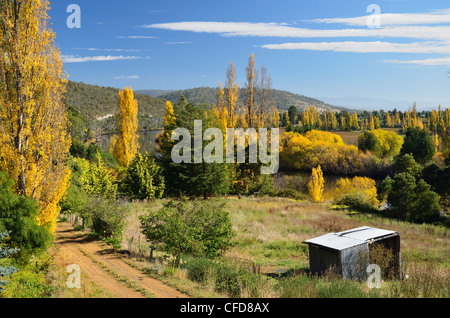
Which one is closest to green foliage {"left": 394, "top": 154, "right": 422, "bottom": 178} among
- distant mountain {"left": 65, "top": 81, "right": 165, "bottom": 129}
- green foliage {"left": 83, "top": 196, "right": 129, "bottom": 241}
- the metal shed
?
the metal shed

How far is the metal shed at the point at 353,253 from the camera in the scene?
42.0ft

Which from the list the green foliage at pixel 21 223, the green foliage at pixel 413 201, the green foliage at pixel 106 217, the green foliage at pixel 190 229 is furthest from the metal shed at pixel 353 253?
the green foliage at pixel 413 201

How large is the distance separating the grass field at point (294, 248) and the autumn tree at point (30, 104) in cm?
505

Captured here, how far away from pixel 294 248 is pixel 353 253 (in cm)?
631

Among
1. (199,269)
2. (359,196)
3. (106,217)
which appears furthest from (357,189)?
(199,269)

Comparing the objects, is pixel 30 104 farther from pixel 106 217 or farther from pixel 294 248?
pixel 294 248

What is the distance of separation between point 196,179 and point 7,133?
2057 centimetres

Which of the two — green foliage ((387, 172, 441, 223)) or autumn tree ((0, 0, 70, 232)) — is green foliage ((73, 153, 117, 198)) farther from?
green foliage ((387, 172, 441, 223))

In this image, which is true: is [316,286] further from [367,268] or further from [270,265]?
[270,265]

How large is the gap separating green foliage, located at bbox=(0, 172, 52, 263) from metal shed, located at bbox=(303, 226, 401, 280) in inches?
→ 394

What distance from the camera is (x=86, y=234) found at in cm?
1853

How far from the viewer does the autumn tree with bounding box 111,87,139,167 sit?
36344 millimetres

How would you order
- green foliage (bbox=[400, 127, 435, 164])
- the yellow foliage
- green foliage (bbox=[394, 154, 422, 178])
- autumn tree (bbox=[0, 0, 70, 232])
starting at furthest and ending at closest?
green foliage (bbox=[400, 127, 435, 164]) < green foliage (bbox=[394, 154, 422, 178]) < the yellow foliage < autumn tree (bbox=[0, 0, 70, 232])

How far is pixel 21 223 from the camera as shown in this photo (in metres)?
10.9
